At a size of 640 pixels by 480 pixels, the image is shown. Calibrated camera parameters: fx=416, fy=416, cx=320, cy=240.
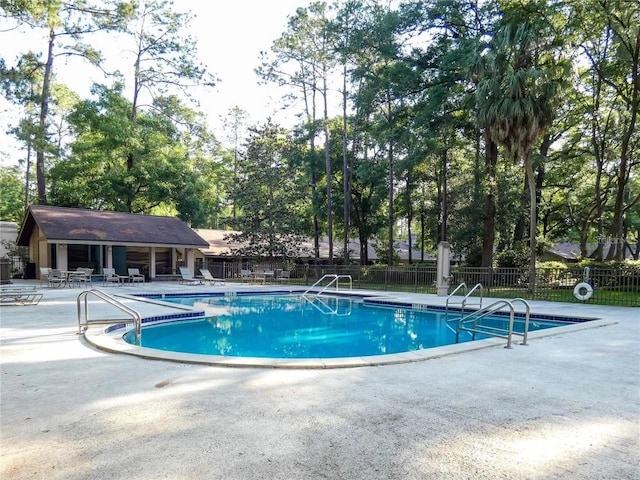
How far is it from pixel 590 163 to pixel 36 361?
3204cm

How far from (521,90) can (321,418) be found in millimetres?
15270

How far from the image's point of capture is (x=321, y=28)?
26484 mm

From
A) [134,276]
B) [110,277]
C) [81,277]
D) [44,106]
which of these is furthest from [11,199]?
[81,277]

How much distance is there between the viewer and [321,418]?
3.52 meters

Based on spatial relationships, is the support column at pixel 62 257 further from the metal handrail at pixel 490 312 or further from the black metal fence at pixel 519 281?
the metal handrail at pixel 490 312

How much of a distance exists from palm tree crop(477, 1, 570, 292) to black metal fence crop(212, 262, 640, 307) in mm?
793

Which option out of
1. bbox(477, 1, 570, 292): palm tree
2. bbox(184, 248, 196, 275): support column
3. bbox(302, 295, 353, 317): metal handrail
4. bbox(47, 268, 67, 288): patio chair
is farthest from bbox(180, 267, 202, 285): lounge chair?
bbox(477, 1, 570, 292): palm tree

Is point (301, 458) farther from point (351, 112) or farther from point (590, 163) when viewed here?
point (590, 163)

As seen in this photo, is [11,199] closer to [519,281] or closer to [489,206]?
[489,206]

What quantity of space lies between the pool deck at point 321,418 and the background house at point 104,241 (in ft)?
54.8

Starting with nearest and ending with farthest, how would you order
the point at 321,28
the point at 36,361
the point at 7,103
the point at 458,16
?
the point at 36,361, the point at 458,16, the point at 7,103, the point at 321,28

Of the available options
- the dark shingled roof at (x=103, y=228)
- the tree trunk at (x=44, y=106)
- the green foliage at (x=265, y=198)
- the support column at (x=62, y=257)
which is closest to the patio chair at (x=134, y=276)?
the dark shingled roof at (x=103, y=228)

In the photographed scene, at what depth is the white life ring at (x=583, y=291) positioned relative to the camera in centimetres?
1332

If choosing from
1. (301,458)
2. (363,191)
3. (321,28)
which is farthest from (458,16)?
(301,458)
